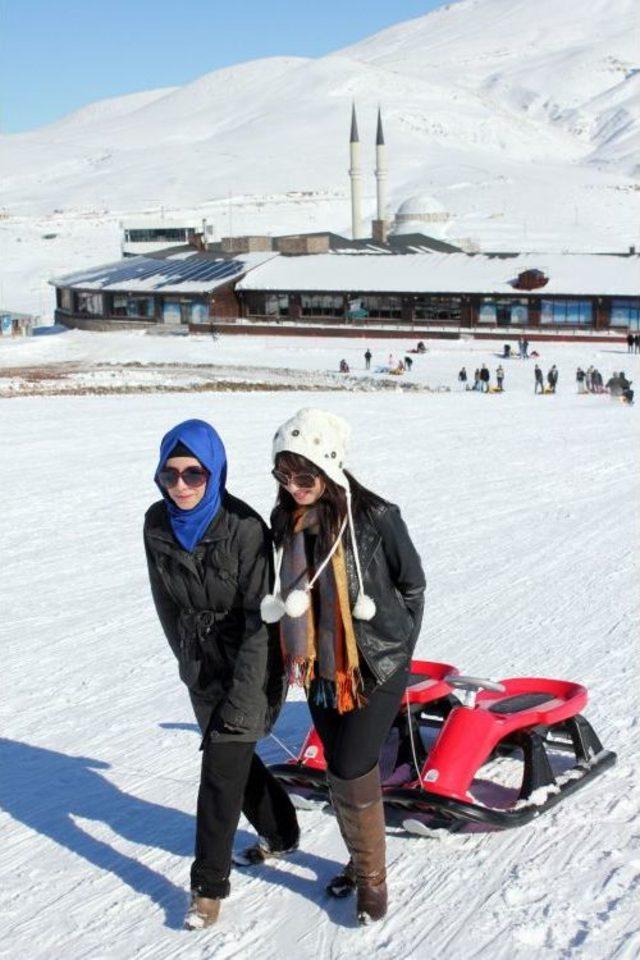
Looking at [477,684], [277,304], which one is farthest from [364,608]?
[277,304]

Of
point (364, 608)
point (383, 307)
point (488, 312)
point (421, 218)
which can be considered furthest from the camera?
point (421, 218)

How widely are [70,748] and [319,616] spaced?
241 cm

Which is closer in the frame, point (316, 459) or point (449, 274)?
point (316, 459)

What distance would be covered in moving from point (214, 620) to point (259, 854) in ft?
3.43

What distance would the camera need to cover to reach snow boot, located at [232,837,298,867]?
4.12 meters

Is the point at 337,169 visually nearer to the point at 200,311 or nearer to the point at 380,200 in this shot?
the point at 380,200

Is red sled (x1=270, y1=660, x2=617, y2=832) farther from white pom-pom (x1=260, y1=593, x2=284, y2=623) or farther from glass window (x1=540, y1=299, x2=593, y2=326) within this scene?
glass window (x1=540, y1=299, x2=593, y2=326)

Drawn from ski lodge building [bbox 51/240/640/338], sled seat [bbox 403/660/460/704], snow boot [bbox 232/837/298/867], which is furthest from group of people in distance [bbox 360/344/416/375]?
snow boot [bbox 232/837/298/867]

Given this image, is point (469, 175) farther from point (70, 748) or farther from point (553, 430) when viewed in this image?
point (70, 748)

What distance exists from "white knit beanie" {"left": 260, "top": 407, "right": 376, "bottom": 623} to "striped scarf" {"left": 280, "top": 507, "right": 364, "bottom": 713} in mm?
39

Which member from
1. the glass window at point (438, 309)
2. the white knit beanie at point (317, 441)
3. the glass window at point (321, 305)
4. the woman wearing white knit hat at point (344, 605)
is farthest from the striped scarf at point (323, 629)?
the glass window at point (321, 305)

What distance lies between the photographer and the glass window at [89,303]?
6181 centimetres

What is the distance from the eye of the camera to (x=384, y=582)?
3.53 m

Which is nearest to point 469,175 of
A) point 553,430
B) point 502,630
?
point 553,430
